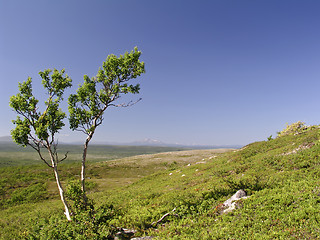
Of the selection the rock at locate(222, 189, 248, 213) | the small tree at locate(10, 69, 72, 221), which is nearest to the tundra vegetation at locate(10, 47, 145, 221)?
the small tree at locate(10, 69, 72, 221)

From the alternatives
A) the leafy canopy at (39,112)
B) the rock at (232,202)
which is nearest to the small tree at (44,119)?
the leafy canopy at (39,112)

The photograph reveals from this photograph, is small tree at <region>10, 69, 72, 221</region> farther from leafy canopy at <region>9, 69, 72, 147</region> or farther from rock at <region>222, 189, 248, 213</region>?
rock at <region>222, 189, 248, 213</region>

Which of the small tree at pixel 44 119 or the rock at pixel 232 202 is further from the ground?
the small tree at pixel 44 119

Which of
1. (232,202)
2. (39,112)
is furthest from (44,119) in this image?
(232,202)

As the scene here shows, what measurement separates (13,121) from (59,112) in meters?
3.59

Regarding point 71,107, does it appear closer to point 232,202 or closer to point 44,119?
point 44,119

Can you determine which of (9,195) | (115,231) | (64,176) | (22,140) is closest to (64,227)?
(115,231)

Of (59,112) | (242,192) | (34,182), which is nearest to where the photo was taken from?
(242,192)

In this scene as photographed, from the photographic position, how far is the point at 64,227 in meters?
11.8

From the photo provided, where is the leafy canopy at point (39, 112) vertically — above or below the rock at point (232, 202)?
above

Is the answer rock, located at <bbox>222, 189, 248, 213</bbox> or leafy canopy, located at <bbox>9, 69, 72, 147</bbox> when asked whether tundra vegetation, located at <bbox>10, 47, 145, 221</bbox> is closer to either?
leafy canopy, located at <bbox>9, 69, 72, 147</bbox>

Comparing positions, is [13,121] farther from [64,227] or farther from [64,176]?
[64,176]

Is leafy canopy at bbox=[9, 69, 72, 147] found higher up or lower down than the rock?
higher up

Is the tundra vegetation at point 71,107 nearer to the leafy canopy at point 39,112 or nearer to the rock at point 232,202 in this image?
the leafy canopy at point 39,112
